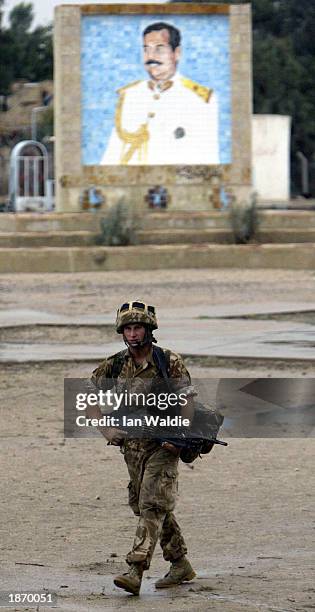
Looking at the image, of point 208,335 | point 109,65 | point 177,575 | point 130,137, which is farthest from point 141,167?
point 177,575

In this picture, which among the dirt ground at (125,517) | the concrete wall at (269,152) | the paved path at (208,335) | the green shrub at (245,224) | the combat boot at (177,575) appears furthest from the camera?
the concrete wall at (269,152)

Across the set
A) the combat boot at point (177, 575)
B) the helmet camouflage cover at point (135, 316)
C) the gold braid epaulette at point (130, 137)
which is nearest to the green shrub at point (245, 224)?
the gold braid epaulette at point (130, 137)

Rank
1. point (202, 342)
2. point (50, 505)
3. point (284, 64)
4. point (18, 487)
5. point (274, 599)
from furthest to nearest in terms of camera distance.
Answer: point (284, 64)
point (202, 342)
point (18, 487)
point (50, 505)
point (274, 599)

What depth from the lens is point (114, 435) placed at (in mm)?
6445

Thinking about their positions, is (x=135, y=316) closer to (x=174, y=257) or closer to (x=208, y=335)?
(x=208, y=335)

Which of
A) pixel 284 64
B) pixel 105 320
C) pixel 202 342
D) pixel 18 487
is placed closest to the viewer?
pixel 18 487

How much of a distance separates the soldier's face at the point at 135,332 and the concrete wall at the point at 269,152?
48.0m

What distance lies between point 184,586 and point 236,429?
503 cm

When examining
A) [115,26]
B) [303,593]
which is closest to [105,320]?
[303,593]

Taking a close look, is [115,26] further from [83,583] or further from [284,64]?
[284,64]

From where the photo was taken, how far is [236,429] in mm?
11664

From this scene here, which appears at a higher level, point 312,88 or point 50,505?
point 312,88

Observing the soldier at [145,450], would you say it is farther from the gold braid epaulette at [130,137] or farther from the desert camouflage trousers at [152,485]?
the gold braid epaulette at [130,137]

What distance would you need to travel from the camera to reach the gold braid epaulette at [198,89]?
3750 centimetres
